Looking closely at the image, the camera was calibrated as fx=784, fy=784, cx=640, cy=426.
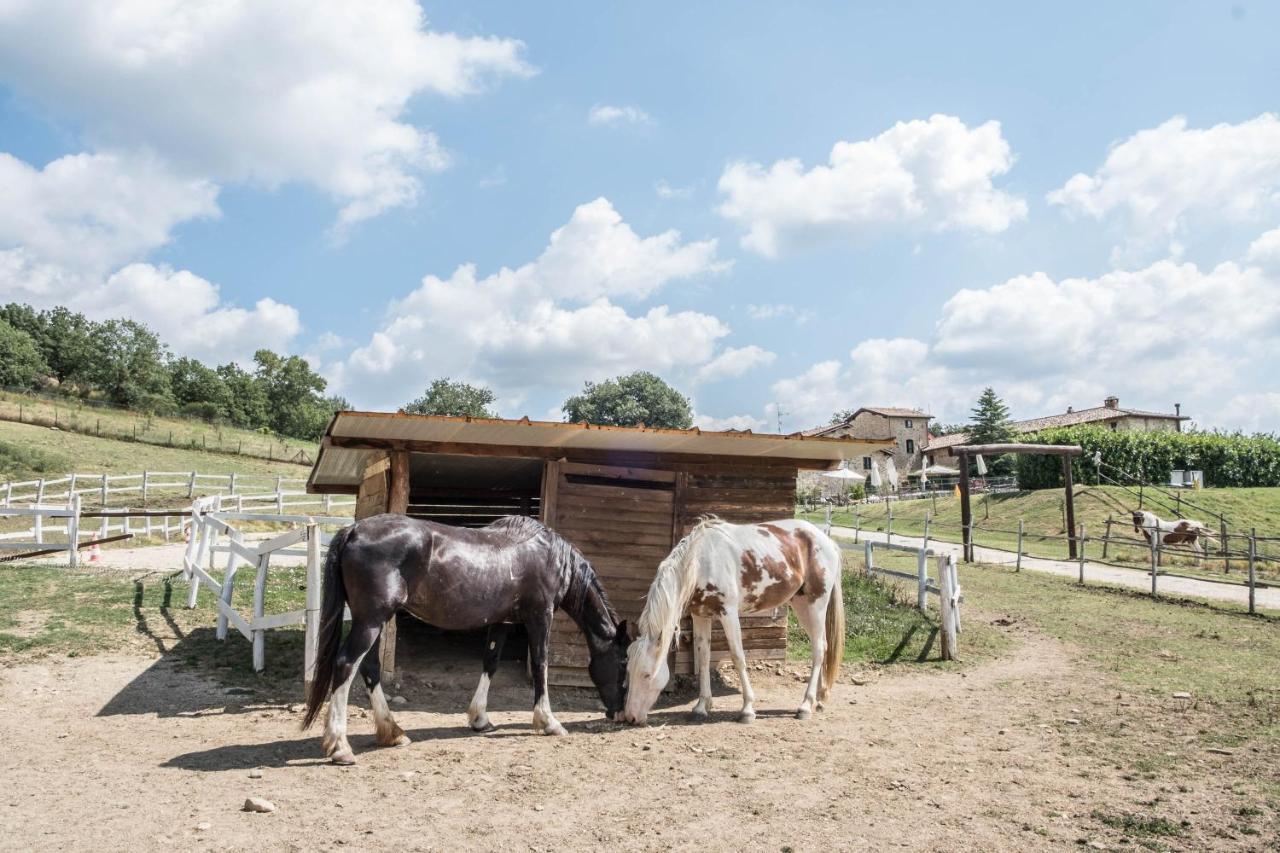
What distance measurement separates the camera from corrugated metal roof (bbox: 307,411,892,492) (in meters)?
7.07

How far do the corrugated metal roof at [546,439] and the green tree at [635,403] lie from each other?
191 ft

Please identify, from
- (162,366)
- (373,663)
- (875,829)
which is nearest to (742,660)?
(875,829)

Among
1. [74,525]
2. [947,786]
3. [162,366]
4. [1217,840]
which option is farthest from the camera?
[162,366]

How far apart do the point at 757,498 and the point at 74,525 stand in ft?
41.3

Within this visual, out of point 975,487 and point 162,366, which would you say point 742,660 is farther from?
point 162,366

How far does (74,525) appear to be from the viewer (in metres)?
14.0

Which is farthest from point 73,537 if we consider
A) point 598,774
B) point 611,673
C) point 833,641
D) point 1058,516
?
point 1058,516

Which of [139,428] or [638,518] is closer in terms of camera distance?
[638,518]

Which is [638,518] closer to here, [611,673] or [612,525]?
[612,525]

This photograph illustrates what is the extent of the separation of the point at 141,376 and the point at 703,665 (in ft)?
225

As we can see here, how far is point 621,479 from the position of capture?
8430 mm

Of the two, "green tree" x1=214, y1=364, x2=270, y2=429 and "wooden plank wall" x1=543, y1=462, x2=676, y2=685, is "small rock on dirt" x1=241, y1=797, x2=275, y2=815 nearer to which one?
"wooden plank wall" x1=543, y1=462, x2=676, y2=685

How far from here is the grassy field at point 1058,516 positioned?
23828 millimetres

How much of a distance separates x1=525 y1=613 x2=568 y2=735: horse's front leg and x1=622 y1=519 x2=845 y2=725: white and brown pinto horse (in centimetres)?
68
